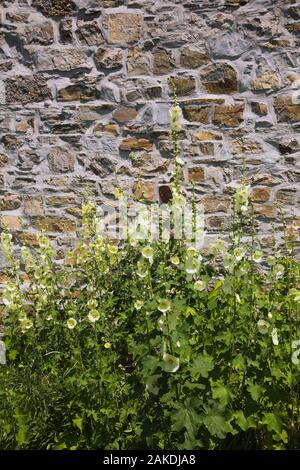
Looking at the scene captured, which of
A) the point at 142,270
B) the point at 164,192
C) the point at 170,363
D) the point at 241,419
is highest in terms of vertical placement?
the point at 164,192

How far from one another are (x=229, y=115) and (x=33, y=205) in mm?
1907

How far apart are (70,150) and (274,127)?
179 cm

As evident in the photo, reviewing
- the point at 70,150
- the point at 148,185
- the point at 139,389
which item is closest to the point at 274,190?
the point at 148,185

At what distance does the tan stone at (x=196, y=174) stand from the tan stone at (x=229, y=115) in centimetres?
43

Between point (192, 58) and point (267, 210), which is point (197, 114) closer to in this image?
point (192, 58)

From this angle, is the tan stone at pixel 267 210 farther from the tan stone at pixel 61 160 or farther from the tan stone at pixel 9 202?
the tan stone at pixel 9 202

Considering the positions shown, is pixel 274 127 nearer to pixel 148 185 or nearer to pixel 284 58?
pixel 284 58

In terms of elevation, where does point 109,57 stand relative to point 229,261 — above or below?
above

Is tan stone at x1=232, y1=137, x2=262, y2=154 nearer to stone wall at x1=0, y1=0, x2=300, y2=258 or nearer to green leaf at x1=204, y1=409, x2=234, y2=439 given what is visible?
stone wall at x1=0, y1=0, x2=300, y2=258

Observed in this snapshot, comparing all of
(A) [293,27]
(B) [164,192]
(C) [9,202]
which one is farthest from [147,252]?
(A) [293,27]

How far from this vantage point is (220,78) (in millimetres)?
4246

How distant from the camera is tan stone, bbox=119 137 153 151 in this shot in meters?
4.34

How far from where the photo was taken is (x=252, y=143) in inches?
168

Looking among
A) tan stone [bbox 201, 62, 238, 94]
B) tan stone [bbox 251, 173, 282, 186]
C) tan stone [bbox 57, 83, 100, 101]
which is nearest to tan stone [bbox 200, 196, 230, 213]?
tan stone [bbox 251, 173, 282, 186]
